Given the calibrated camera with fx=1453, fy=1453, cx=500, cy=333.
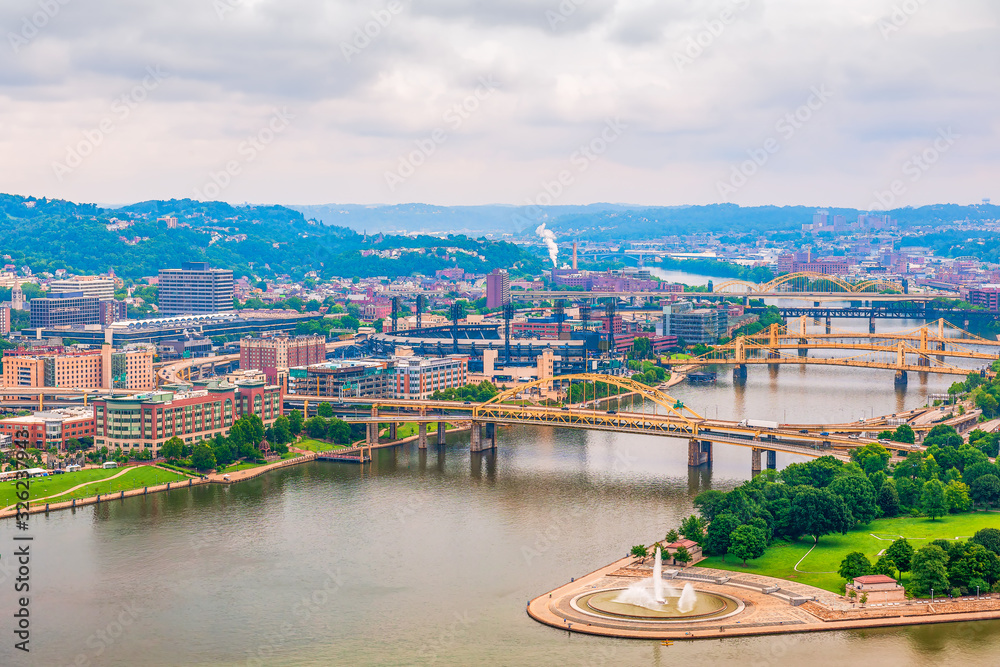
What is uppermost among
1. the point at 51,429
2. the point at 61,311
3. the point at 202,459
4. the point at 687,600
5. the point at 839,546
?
the point at 61,311

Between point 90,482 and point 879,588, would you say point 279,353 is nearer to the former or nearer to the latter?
point 90,482

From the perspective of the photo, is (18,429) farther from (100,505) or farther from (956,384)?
(956,384)

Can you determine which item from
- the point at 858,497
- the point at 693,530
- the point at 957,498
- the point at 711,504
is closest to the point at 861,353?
the point at 957,498

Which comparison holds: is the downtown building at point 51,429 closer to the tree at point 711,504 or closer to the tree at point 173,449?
the tree at point 173,449

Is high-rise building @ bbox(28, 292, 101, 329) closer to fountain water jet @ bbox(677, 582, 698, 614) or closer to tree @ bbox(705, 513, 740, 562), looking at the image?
tree @ bbox(705, 513, 740, 562)

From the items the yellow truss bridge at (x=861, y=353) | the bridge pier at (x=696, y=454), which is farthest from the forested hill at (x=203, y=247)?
the bridge pier at (x=696, y=454)

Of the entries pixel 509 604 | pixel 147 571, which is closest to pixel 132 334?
pixel 147 571
